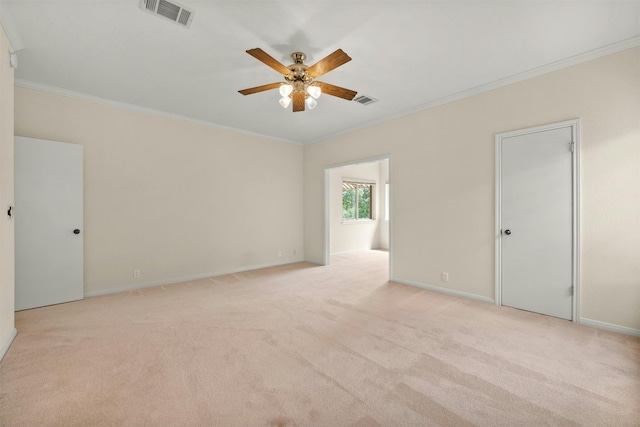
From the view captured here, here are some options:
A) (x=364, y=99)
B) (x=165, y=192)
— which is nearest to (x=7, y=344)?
(x=165, y=192)

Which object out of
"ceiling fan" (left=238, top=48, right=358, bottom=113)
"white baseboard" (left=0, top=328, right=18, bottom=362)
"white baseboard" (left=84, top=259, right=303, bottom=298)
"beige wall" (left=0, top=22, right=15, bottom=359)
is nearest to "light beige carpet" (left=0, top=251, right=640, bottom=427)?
"white baseboard" (left=0, top=328, right=18, bottom=362)

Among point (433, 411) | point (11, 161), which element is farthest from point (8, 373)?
point (433, 411)

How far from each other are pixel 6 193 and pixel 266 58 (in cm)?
258

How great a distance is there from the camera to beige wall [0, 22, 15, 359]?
2.33 meters

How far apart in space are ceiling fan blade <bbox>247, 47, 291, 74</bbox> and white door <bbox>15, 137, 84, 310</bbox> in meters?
3.12

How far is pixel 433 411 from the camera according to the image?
5.70 feet

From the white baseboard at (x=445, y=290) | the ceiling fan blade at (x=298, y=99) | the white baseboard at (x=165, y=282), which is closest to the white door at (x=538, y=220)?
the white baseboard at (x=445, y=290)

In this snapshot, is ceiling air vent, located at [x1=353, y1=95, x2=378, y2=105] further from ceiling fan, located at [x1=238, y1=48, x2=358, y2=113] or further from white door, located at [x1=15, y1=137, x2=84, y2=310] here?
white door, located at [x1=15, y1=137, x2=84, y2=310]

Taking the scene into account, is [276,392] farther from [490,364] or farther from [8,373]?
[8,373]

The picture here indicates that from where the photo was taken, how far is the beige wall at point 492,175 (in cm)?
271

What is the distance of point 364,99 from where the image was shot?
3996 mm

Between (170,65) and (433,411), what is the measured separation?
12.9ft

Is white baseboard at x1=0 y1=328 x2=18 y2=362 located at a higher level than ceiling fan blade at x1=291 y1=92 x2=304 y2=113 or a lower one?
lower

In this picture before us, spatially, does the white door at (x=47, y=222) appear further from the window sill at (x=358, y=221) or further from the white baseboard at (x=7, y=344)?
the window sill at (x=358, y=221)
